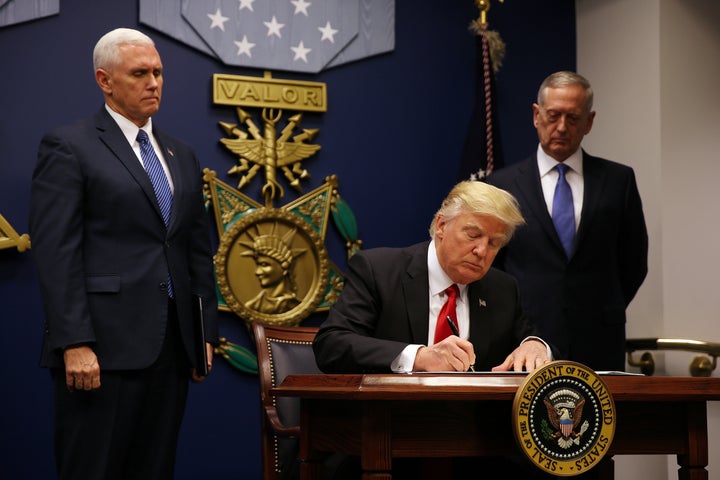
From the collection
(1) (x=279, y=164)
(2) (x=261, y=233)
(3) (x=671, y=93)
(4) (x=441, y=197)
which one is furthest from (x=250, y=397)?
(3) (x=671, y=93)

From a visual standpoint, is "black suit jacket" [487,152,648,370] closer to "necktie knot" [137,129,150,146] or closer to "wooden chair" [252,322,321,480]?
"wooden chair" [252,322,321,480]

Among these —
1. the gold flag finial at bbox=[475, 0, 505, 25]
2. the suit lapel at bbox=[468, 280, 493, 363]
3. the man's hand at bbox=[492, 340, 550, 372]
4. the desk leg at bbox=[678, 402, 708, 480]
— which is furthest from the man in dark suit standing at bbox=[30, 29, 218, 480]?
the gold flag finial at bbox=[475, 0, 505, 25]

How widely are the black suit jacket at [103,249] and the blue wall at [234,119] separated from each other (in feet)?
4.12

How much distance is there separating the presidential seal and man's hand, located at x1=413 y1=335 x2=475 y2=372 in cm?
36

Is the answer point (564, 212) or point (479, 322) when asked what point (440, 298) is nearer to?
point (479, 322)

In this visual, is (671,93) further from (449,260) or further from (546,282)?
(449,260)

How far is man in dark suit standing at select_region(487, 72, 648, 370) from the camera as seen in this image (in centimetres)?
383

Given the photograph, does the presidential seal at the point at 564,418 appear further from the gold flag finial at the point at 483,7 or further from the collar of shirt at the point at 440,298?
the gold flag finial at the point at 483,7

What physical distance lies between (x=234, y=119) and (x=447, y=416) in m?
2.89

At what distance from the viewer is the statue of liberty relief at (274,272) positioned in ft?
15.4

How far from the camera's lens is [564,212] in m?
3.91

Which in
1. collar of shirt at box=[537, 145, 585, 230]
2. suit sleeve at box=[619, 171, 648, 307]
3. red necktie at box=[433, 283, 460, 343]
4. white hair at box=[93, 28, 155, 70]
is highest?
white hair at box=[93, 28, 155, 70]

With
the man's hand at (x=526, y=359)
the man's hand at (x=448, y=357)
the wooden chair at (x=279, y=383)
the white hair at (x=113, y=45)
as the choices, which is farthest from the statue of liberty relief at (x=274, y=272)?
the man's hand at (x=448, y=357)

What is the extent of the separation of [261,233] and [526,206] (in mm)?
1425
